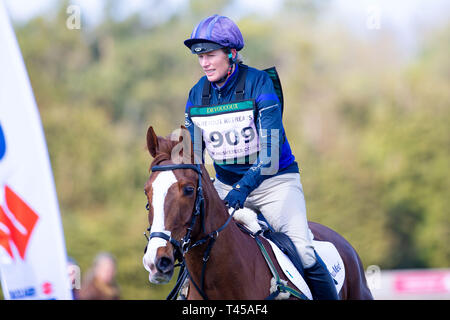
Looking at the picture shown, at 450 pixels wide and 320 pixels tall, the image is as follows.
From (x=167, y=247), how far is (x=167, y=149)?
2.47ft

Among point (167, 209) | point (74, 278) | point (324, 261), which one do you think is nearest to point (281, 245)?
point (324, 261)

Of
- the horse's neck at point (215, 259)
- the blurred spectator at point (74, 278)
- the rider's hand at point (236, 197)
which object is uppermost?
the rider's hand at point (236, 197)

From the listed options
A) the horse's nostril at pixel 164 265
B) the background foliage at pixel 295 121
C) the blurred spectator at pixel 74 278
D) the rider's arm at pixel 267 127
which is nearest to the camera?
the horse's nostril at pixel 164 265

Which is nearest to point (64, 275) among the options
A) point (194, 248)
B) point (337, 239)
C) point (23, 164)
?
point (23, 164)

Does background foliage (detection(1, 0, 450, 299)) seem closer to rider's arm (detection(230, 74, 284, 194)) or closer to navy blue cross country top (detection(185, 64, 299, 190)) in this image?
navy blue cross country top (detection(185, 64, 299, 190))

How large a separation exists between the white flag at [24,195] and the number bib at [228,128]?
137cm

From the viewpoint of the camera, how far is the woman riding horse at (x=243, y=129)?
4.88 meters

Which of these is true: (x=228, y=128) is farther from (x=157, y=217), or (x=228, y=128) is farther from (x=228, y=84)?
(x=157, y=217)

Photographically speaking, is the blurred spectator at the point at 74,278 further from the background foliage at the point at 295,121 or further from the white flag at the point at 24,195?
the background foliage at the point at 295,121

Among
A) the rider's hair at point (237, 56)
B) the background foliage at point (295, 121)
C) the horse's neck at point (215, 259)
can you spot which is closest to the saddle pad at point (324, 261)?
the horse's neck at point (215, 259)

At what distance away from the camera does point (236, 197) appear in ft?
14.9

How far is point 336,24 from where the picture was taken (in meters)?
48.3

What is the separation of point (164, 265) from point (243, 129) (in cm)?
160

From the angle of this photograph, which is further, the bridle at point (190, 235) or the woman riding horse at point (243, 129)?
the woman riding horse at point (243, 129)
